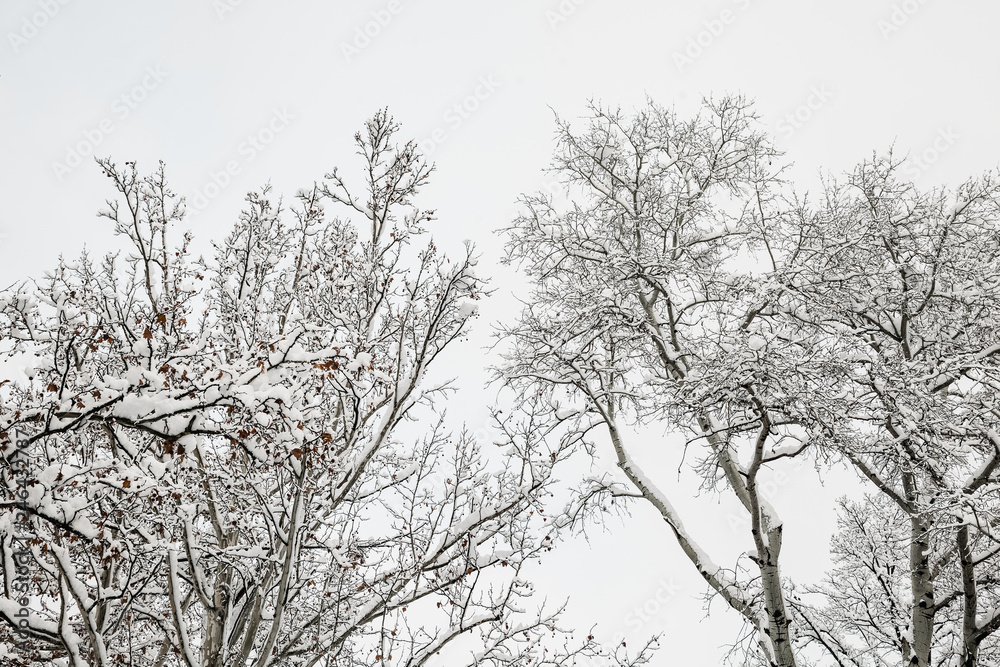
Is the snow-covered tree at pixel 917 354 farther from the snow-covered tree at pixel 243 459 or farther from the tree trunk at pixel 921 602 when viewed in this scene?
the snow-covered tree at pixel 243 459

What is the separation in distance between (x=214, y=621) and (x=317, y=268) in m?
3.36

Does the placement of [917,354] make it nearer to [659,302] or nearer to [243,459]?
[659,302]

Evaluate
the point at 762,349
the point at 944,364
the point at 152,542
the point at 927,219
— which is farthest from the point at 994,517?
the point at 152,542

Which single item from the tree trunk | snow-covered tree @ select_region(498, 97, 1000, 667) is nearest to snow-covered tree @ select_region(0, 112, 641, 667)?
snow-covered tree @ select_region(498, 97, 1000, 667)

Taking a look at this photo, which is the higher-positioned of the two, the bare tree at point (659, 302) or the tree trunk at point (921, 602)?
the bare tree at point (659, 302)

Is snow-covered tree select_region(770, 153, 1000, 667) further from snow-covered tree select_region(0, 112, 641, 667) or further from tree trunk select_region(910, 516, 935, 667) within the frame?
snow-covered tree select_region(0, 112, 641, 667)

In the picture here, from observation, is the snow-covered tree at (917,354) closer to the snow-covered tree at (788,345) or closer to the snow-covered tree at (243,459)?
the snow-covered tree at (788,345)

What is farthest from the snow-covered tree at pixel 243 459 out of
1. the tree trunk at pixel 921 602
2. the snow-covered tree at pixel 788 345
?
the tree trunk at pixel 921 602

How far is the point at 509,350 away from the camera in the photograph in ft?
25.4

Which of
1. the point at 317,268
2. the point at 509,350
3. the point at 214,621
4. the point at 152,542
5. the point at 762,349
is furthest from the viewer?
the point at 509,350

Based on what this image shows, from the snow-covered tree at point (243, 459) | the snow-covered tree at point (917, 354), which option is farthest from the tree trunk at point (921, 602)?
the snow-covered tree at point (243, 459)

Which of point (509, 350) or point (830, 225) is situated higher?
point (830, 225)

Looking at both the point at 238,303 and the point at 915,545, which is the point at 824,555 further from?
the point at 238,303

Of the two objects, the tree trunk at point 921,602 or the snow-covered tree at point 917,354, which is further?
the tree trunk at point 921,602
